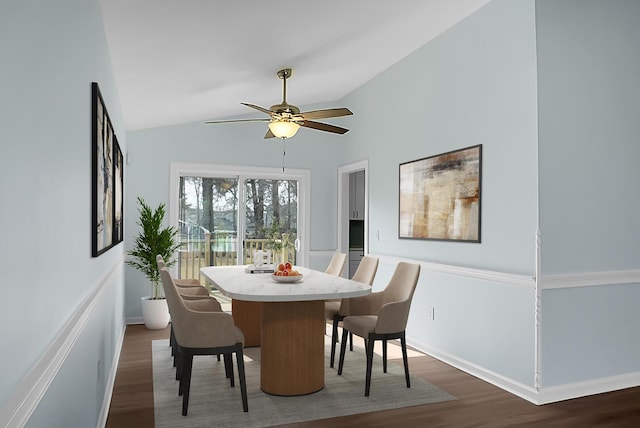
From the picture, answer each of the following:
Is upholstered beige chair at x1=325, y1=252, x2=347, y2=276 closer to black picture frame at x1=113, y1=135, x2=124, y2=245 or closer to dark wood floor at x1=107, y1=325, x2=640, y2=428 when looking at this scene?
dark wood floor at x1=107, y1=325, x2=640, y2=428

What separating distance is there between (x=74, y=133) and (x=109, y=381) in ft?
7.54

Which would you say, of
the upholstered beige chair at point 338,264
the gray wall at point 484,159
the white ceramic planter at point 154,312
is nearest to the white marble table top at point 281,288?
the upholstered beige chair at point 338,264

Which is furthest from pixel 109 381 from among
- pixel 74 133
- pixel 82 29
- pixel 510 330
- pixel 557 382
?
pixel 557 382

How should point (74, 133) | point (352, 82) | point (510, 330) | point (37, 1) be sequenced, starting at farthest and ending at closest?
point (352, 82) → point (510, 330) → point (74, 133) → point (37, 1)

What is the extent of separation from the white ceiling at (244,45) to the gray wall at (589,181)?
0.92 m

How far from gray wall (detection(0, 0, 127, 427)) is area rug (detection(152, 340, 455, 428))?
0.88 meters

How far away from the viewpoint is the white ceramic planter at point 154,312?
5789mm

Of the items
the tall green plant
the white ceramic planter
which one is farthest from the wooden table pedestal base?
the white ceramic planter

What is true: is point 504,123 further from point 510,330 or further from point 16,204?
point 16,204

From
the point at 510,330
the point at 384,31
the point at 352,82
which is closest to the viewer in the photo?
the point at 510,330

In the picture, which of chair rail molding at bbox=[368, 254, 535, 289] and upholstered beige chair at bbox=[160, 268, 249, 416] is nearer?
upholstered beige chair at bbox=[160, 268, 249, 416]

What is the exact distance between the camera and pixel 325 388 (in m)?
3.71

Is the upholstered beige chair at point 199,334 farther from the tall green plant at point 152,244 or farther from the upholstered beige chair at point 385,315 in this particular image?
the tall green plant at point 152,244

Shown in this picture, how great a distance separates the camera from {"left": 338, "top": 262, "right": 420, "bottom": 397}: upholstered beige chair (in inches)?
141
